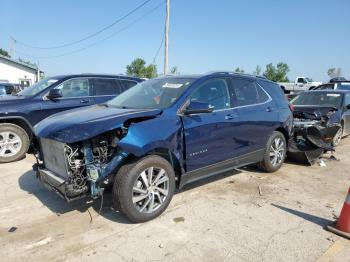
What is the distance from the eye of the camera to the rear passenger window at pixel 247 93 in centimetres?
515

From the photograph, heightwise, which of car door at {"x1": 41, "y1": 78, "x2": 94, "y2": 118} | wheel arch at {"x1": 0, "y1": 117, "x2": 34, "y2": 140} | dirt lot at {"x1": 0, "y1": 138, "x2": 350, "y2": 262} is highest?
car door at {"x1": 41, "y1": 78, "x2": 94, "y2": 118}

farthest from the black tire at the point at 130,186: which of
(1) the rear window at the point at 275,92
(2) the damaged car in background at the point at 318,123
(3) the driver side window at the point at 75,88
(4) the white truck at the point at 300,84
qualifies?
(4) the white truck at the point at 300,84

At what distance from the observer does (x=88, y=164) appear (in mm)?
3627

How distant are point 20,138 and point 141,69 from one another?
106 ft

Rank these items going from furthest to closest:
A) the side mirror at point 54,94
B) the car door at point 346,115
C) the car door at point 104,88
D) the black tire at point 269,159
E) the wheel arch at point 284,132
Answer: the car door at point 346,115 → the car door at point 104,88 → the side mirror at point 54,94 → the wheel arch at point 284,132 → the black tire at point 269,159

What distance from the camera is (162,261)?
3119mm

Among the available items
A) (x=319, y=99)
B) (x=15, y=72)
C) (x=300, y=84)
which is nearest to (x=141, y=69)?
(x=15, y=72)

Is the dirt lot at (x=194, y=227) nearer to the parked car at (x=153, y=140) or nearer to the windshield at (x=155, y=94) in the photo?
the parked car at (x=153, y=140)

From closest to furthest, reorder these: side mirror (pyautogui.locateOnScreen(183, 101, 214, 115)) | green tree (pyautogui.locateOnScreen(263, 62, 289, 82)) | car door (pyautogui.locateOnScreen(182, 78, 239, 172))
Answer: side mirror (pyautogui.locateOnScreen(183, 101, 214, 115)), car door (pyautogui.locateOnScreen(182, 78, 239, 172)), green tree (pyautogui.locateOnScreen(263, 62, 289, 82))

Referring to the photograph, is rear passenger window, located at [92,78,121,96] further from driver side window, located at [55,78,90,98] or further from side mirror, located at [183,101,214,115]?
side mirror, located at [183,101,214,115]

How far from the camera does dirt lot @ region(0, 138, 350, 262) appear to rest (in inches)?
128

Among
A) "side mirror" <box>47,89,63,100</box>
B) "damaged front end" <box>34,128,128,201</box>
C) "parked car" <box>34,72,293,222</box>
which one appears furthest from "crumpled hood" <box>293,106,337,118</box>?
"damaged front end" <box>34,128,128,201</box>

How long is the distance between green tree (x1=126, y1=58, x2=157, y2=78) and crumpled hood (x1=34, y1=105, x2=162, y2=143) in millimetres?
33108

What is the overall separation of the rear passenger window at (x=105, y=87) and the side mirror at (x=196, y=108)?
4.28 m
